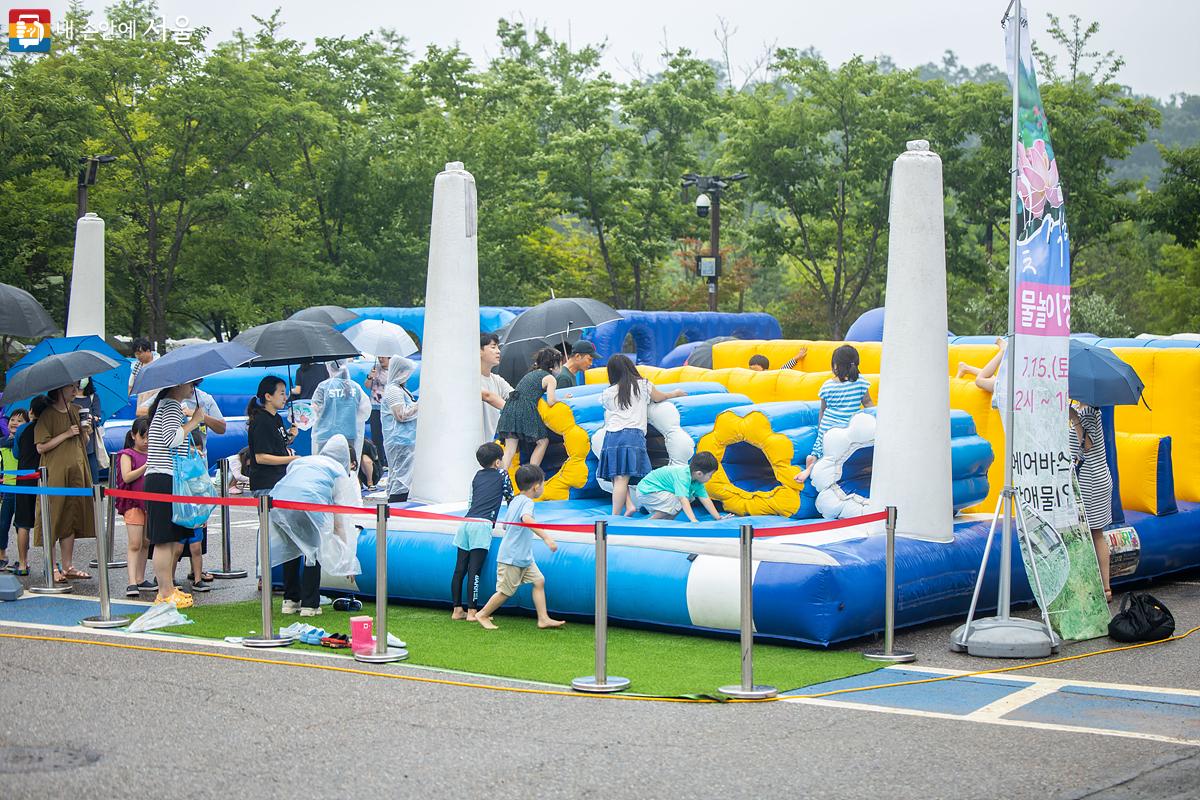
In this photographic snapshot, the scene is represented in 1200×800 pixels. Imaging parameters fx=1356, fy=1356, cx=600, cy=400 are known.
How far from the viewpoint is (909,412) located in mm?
10562

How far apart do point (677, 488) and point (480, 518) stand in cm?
177

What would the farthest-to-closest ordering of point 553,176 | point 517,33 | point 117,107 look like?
point 517,33 < point 553,176 < point 117,107

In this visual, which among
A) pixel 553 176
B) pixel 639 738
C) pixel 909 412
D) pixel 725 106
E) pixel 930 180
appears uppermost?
pixel 725 106

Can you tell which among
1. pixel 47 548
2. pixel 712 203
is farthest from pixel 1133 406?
pixel 712 203

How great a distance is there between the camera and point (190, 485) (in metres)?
11.7

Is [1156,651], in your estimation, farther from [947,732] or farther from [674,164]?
[674,164]

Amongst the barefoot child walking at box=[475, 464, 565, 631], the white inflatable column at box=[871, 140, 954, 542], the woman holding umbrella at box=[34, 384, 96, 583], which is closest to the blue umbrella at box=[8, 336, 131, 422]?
the woman holding umbrella at box=[34, 384, 96, 583]

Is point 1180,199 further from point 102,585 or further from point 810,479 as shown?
point 102,585

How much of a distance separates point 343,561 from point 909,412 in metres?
4.63

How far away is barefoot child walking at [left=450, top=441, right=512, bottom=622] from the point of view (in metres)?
10.6

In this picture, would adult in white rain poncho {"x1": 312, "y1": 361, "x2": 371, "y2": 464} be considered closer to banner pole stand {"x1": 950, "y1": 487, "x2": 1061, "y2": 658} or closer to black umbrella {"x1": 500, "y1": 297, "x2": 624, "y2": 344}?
black umbrella {"x1": 500, "y1": 297, "x2": 624, "y2": 344}

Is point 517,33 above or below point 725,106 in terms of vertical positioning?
above

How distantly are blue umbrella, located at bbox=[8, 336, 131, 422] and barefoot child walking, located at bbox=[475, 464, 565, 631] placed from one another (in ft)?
14.8

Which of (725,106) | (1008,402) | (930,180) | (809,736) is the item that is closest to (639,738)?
(809,736)
